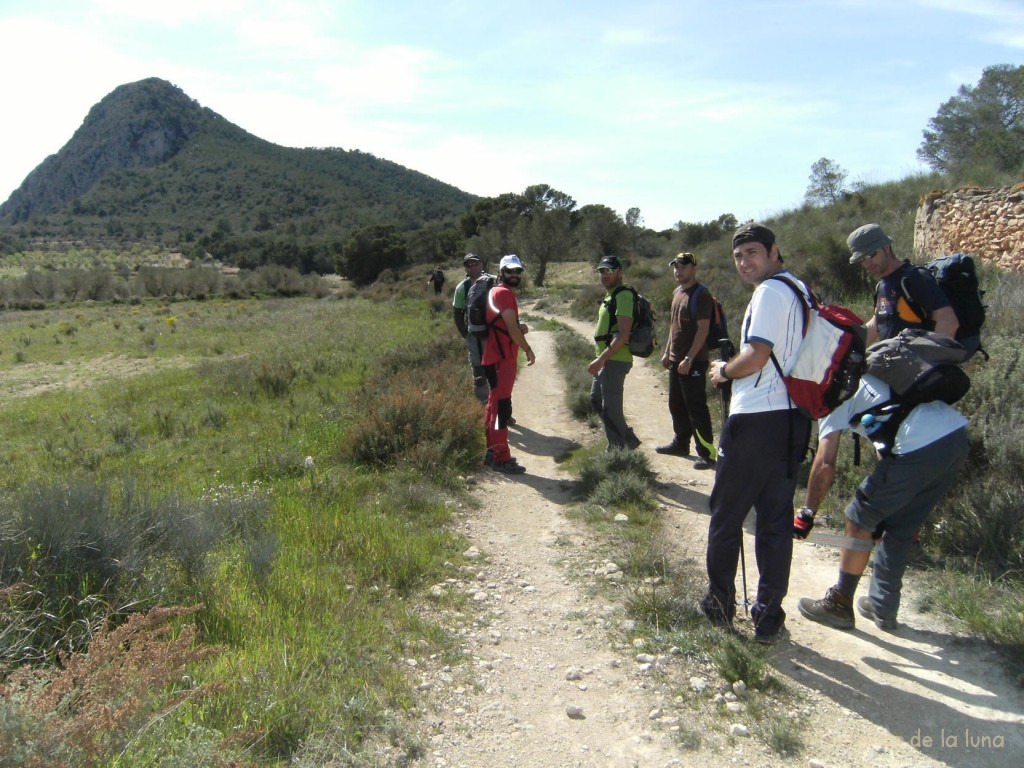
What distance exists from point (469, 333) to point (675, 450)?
2514 millimetres

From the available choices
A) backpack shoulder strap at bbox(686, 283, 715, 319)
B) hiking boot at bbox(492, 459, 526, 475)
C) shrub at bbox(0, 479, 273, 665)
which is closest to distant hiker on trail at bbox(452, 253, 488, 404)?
hiking boot at bbox(492, 459, 526, 475)

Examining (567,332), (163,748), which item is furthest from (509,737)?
(567,332)

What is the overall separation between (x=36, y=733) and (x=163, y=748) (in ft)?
1.25

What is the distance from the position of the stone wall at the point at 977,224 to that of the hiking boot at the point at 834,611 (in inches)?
339

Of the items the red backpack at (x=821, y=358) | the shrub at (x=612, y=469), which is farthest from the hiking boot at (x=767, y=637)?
the shrub at (x=612, y=469)

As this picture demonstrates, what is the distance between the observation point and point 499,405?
20.5 feet

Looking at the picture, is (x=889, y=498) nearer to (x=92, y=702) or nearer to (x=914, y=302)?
(x=914, y=302)

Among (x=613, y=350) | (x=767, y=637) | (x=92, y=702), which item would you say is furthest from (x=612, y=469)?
(x=92, y=702)

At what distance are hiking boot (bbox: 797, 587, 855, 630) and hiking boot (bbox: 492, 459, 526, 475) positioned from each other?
3.31 m

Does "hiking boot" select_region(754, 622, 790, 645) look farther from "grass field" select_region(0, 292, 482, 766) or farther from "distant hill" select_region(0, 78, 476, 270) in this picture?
"distant hill" select_region(0, 78, 476, 270)

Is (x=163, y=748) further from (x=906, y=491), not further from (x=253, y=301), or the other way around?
(x=253, y=301)

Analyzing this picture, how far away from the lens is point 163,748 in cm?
214

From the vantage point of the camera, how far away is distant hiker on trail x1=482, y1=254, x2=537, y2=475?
5859mm

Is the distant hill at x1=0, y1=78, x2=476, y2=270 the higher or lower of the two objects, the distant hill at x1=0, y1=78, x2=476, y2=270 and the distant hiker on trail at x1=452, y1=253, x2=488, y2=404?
the higher
